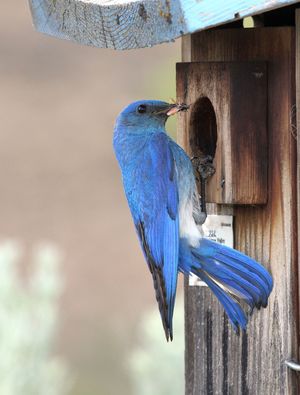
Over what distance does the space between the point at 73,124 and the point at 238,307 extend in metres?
9.13

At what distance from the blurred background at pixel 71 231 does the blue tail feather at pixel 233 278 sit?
1.83 metres

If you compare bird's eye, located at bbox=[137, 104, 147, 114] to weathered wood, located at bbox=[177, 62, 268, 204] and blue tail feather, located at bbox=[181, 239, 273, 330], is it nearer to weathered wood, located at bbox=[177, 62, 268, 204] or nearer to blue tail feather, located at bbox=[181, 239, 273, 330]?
weathered wood, located at bbox=[177, 62, 268, 204]

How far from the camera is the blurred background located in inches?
234

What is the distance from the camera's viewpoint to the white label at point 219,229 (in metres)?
4.21

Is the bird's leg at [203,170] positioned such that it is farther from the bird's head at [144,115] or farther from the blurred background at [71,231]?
the blurred background at [71,231]

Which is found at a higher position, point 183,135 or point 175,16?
point 175,16

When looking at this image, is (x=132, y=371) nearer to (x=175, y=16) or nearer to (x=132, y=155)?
(x=132, y=155)

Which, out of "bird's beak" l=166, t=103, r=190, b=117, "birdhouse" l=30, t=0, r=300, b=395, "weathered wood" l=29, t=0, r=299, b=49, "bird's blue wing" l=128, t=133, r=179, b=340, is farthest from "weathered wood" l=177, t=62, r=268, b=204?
"weathered wood" l=29, t=0, r=299, b=49

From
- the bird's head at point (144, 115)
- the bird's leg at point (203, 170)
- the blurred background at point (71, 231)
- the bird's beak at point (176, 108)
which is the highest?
the bird's beak at point (176, 108)

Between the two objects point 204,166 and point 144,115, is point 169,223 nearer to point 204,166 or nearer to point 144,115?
point 204,166

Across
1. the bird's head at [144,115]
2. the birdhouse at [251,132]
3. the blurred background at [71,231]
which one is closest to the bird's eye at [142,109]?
the bird's head at [144,115]

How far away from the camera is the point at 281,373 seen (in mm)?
4078

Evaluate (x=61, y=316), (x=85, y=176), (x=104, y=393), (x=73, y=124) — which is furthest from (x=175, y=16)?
(x=73, y=124)

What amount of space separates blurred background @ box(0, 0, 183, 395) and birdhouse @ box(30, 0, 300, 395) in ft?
6.05
